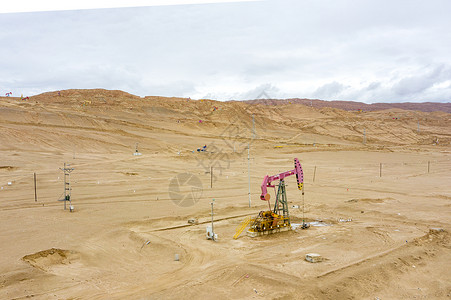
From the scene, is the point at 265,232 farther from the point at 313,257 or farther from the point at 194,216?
the point at 194,216

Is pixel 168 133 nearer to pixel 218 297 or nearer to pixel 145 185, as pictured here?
pixel 145 185

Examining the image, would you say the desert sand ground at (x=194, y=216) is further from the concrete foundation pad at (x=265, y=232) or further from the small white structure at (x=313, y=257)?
the concrete foundation pad at (x=265, y=232)

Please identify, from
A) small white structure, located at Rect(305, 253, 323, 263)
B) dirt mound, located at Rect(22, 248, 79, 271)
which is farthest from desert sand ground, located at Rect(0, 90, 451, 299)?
small white structure, located at Rect(305, 253, 323, 263)

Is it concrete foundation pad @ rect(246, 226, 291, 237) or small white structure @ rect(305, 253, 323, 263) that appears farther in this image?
concrete foundation pad @ rect(246, 226, 291, 237)

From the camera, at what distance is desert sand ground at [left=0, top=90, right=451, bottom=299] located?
12.7m

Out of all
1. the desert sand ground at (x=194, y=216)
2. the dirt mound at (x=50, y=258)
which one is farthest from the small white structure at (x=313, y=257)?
the dirt mound at (x=50, y=258)

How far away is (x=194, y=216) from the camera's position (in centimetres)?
2344

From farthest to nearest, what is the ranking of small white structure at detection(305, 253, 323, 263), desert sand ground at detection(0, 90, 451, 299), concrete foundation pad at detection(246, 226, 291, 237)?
concrete foundation pad at detection(246, 226, 291, 237), small white structure at detection(305, 253, 323, 263), desert sand ground at detection(0, 90, 451, 299)

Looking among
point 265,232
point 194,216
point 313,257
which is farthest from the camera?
point 194,216

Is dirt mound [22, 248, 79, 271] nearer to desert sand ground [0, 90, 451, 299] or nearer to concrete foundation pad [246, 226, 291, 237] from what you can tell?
desert sand ground [0, 90, 451, 299]

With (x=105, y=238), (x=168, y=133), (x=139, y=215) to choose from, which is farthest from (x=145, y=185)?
(x=168, y=133)

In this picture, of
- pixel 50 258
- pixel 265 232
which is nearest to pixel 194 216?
pixel 265 232

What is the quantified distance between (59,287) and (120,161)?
32.3 meters

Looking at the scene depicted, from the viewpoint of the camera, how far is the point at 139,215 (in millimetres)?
22969
